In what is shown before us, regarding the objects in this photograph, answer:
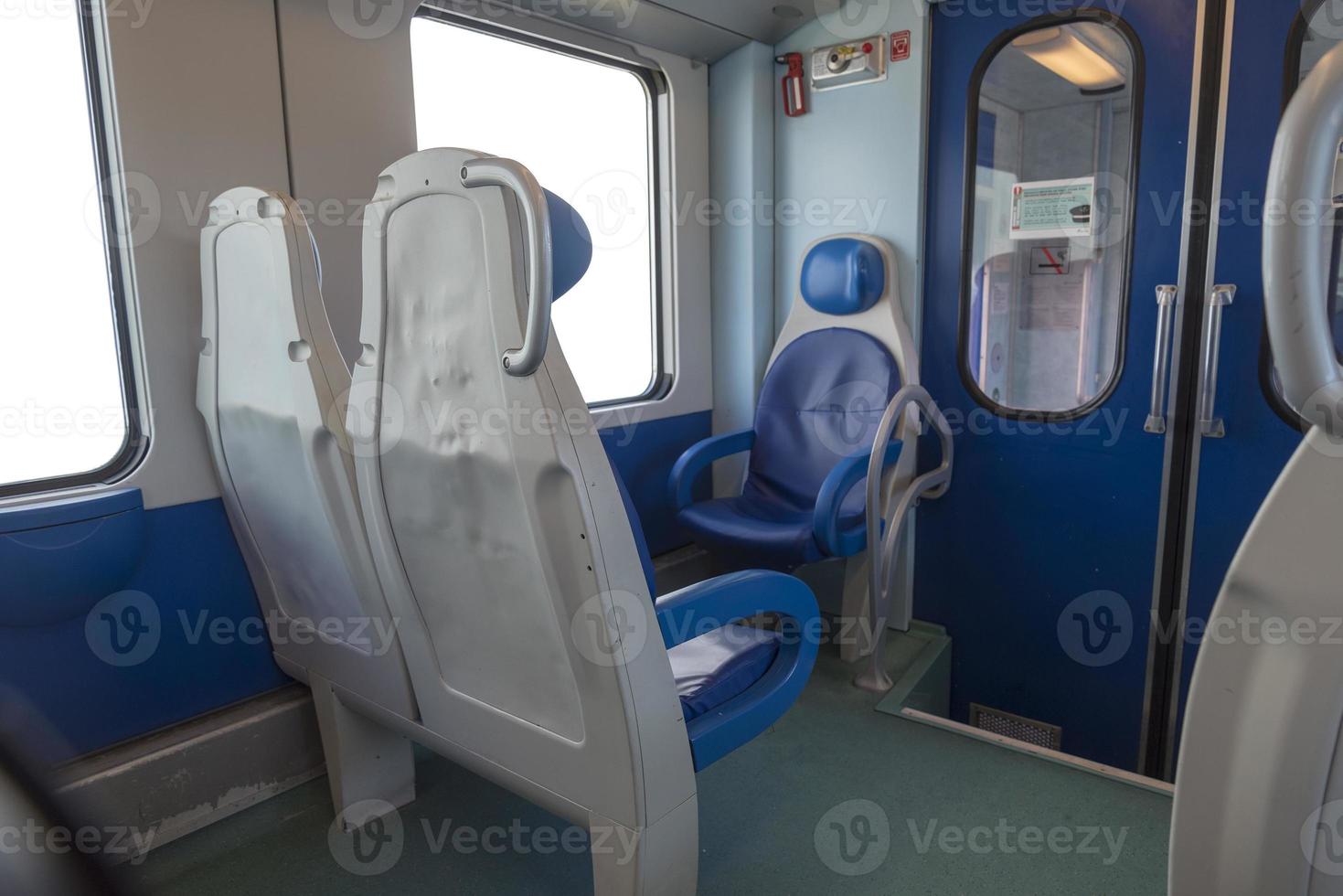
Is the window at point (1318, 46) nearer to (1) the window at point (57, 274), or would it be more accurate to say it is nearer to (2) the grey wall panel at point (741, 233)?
(2) the grey wall panel at point (741, 233)

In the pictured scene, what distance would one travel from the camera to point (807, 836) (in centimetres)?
207

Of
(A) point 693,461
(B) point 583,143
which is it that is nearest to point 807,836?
(A) point 693,461

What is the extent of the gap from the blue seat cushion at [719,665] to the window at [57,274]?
4.72 feet

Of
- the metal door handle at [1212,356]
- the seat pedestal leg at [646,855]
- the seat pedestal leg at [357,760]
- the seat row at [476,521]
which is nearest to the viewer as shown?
the seat row at [476,521]

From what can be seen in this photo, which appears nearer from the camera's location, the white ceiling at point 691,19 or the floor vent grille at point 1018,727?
the white ceiling at point 691,19

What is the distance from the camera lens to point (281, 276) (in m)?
1.64

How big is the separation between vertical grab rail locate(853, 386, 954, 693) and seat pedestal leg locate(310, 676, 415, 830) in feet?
4.87

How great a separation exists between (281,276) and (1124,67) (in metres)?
2.57

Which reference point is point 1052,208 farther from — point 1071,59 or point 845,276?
point 845,276

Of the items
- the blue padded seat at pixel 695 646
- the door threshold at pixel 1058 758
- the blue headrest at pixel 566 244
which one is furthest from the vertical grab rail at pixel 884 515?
the blue headrest at pixel 566 244

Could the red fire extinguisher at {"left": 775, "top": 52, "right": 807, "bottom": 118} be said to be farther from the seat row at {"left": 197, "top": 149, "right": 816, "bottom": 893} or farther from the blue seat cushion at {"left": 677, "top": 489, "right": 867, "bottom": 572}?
the seat row at {"left": 197, "top": 149, "right": 816, "bottom": 893}

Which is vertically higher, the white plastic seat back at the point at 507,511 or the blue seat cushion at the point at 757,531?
the white plastic seat back at the point at 507,511

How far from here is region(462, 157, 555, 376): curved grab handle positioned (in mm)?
1157

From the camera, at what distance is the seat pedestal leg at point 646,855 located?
4.52 feet
